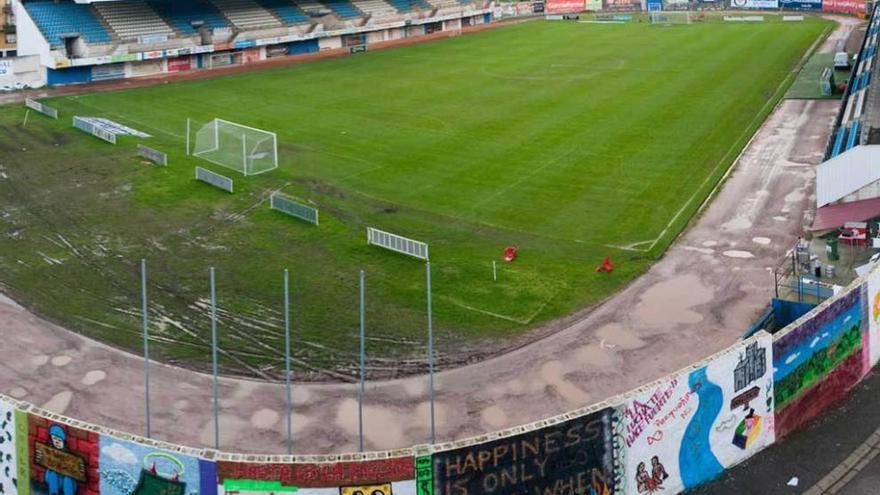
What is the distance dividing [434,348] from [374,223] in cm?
1300

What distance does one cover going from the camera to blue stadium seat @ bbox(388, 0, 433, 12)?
11469 cm

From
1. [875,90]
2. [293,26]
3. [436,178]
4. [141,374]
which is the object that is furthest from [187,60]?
[141,374]

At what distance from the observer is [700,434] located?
2245cm

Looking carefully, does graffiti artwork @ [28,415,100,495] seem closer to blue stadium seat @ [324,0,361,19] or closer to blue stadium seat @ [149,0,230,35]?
blue stadium seat @ [149,0,230,35]

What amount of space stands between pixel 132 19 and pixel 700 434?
255 ft

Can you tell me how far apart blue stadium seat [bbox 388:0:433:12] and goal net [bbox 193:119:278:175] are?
193 ft

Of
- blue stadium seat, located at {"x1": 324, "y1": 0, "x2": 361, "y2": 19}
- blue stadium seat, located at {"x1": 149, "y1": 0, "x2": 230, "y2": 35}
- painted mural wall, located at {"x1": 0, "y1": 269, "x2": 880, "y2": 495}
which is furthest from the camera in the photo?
blue stadium seat, located at {"x1": 324, "y1": 0, "x2": 361, "y2": 19}

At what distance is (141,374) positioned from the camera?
29875mm

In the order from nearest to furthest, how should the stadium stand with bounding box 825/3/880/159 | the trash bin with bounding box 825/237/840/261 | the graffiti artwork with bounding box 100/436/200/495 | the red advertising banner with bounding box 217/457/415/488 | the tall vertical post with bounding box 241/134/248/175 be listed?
the red advertising banner with bounding box 217/457/415/488 < the graffiti artwork with bounding box 100/436/200/495 < the trash bin with bounding box 825/237/840/261 < the stadium stand with bounding box 825/3/880/159 < the tall vertical post with bounding box 241/134/248/175

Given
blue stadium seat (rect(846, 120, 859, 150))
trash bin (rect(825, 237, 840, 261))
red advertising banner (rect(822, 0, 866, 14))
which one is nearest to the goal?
red advertising banner (rect(822, 0, 866, 14))

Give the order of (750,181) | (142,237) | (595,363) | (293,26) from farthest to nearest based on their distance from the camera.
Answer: (293,26) → (750,181) → (142,237) → (595,363)

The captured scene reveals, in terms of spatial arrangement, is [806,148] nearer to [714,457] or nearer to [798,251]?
[798,251]

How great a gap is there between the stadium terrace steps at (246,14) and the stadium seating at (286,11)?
1.00 metres

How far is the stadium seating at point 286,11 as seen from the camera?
327 ft
